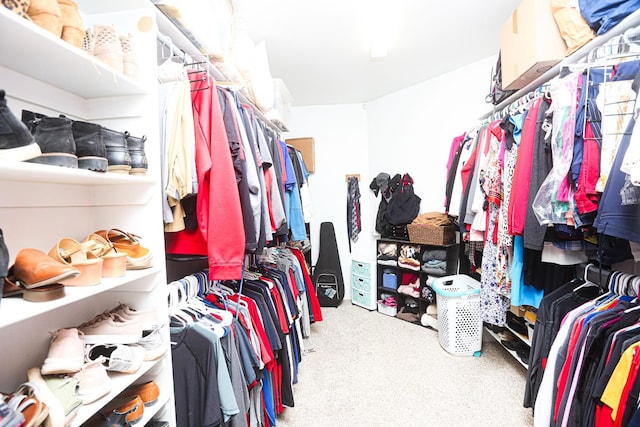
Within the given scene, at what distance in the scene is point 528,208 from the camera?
1.46m

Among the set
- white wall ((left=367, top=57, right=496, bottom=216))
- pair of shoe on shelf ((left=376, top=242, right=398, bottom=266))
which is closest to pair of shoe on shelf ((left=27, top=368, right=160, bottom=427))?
pair of shoe on shelf ((left=376, top=242, right=398, bottom=266))

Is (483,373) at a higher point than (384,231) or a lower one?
lower

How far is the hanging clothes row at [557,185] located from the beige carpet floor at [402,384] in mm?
490

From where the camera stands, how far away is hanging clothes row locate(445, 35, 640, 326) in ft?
3.49

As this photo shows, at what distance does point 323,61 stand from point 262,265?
183 cm

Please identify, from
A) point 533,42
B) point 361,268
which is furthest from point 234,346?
point 361,268

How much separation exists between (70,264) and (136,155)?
14.0 inches

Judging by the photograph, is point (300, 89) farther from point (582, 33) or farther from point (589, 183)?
point (589, 183)

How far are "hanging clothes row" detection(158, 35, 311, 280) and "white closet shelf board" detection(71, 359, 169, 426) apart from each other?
1.19 ft

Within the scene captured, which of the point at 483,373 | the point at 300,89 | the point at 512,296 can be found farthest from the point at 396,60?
the point at 483,373

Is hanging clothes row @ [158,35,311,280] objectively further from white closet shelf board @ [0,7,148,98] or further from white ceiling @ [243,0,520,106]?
white ceiling @ [243,0,520,106]

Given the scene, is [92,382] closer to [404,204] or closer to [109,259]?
[109,259]

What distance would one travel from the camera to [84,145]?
78 centimetres

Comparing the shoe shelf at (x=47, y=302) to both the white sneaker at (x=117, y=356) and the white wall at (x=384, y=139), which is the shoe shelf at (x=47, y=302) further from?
the white wall at (x=384, y=139)
